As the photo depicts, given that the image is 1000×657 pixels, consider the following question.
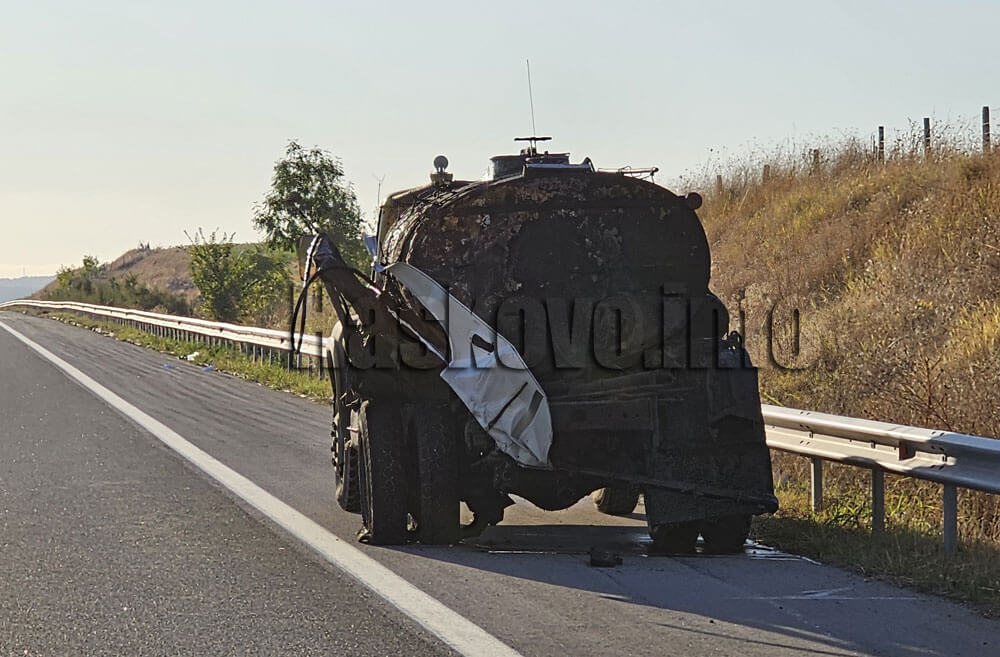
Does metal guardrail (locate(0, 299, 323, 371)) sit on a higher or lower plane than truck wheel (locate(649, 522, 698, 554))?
→ higher

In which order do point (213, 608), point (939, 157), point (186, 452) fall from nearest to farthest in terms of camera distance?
point (213, 608), point (186, 452), point (939, 157)

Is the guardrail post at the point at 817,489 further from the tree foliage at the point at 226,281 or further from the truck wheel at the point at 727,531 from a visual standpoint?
the tree foliage at the point at 226,281

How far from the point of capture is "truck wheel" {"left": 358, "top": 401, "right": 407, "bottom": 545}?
27.3 ft

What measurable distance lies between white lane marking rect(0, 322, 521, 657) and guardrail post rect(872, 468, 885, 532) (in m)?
2.95

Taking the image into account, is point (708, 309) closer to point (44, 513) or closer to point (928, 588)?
point (928, 588)

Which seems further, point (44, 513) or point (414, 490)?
point (44, 513)

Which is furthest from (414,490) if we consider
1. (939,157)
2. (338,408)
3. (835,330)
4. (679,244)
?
(939,157)

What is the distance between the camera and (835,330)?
15.4 m

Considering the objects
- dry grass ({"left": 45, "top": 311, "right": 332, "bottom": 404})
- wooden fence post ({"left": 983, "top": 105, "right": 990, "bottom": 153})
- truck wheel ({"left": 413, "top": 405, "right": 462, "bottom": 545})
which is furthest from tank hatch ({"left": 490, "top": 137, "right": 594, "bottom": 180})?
wooden fence post ({"left": 983, "top": 105, "right": 990, "bottom": 153})

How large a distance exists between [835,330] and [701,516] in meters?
7.91

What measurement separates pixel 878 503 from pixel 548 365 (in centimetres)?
213

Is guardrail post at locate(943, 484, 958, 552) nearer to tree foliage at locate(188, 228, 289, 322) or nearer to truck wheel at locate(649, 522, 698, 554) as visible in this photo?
truck wheel at locate(649, 522, 698, 554)

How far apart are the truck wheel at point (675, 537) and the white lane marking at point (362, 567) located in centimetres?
165

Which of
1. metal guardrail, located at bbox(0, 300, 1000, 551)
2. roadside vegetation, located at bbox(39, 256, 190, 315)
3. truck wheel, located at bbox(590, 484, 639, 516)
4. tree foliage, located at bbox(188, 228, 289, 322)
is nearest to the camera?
metal guardrail, located at bbox(0, 300, 1000, 551)
